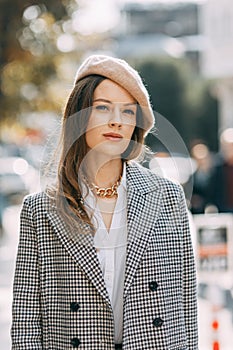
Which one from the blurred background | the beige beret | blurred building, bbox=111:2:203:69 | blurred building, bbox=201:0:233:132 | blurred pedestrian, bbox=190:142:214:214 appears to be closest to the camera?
the beige beret

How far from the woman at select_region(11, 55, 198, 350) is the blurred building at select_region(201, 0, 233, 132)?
150ft

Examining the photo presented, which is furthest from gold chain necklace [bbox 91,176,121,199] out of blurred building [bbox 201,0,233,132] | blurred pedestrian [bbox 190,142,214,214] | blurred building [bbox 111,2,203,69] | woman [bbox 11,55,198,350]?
blurred building [bbox 111,2,203,69]

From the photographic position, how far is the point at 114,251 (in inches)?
148

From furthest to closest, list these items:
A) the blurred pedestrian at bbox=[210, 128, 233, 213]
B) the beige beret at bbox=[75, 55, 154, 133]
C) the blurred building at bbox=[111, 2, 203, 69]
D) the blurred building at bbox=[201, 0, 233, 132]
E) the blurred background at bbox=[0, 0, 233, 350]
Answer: the blurred building at bbox=[111, 2, 203, 69]
the blurred building at bbox=[201, 0, 233, 132]
the blurred pedestrian at bbox=[210, 128, 233, 213]
the blurred background at bbox=[0, 0, 233, 350]
the beige beret at bbox=[75, 55, 154, 133]

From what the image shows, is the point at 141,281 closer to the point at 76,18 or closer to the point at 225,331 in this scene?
the point at 225,331

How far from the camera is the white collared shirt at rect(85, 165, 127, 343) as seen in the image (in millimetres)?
3699

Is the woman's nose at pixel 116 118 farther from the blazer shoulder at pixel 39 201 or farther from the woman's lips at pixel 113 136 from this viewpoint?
the blazer shoulder at pixel 39 201

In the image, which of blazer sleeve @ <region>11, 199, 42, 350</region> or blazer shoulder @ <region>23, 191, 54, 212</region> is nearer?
blazer sleeve @ <region>11, 199, 42, 350</region>

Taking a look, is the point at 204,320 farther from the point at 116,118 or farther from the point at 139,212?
the point at 116,118

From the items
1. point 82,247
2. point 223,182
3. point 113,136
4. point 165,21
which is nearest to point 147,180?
point 113,136

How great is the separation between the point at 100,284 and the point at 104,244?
170mm

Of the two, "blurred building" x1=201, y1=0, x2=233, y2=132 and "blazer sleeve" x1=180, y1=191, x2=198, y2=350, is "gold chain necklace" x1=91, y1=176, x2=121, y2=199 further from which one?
"blurred building" x1=201, y1=0, x2=233, y2=132

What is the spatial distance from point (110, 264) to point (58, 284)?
0.64 ft

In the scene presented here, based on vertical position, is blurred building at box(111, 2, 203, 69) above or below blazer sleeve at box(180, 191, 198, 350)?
above
